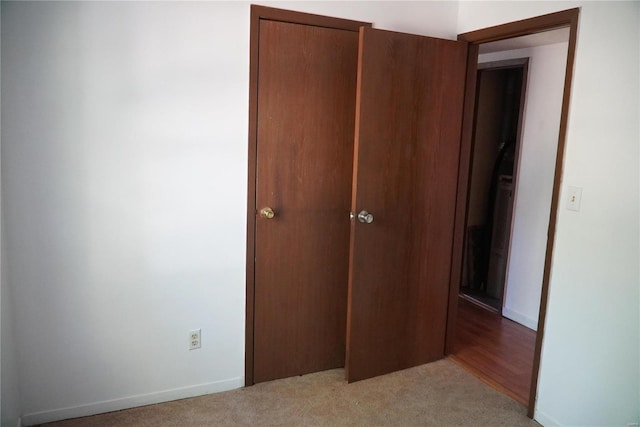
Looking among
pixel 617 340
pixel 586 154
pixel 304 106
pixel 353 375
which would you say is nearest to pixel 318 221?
pixel 304 106

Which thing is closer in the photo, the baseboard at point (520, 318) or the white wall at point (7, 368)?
the white wall at point (7, 368)

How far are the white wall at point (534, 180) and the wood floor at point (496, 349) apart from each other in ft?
0.60

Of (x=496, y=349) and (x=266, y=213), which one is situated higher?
(x=266, y=213)

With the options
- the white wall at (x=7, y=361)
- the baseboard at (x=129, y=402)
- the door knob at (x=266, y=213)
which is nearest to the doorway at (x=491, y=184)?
the door knob at (x=266, y=213)

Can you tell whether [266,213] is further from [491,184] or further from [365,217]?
[491,184]

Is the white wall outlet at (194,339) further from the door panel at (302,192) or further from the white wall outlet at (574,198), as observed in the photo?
the white wall outlet at (574,198)

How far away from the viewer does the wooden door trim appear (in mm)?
2312

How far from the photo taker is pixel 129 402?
2.33 meters

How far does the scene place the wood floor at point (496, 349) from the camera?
273 cm

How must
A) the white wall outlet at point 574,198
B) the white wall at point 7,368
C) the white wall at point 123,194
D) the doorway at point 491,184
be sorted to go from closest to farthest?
the white wall at point 7,368 < the white wall at point 123,194 < the white wall outlet at point 574,198 < the doorway at point 491,184

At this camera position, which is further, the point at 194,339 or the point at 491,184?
the point at 491,184

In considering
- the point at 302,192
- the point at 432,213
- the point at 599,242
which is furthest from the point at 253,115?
the point at 599,242

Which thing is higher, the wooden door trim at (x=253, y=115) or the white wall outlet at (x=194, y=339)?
the wooden door trim at (x=253, y=115)

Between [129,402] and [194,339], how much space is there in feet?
1.38
